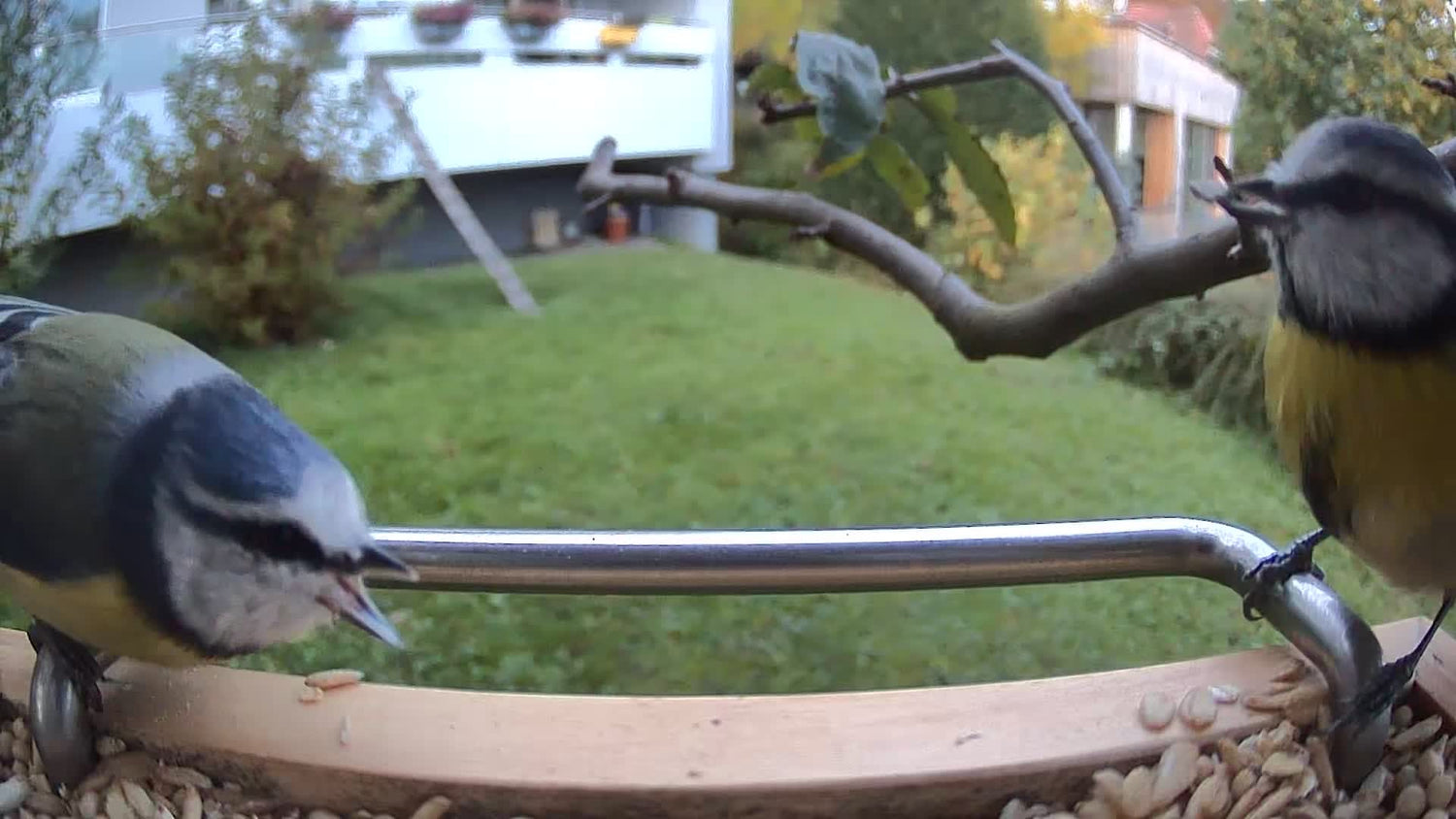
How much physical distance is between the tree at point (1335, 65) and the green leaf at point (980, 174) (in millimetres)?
229

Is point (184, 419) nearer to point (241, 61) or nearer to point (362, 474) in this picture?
point (362, 474)

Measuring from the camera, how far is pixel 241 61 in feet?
5.02

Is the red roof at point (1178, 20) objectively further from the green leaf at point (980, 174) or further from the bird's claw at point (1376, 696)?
the bird's claw at point (1376, 696)

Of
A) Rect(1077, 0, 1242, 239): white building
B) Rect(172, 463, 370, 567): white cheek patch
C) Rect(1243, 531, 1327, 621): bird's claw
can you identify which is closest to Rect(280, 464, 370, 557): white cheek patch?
Rect(172, 463, 370, 567): white cheek patch

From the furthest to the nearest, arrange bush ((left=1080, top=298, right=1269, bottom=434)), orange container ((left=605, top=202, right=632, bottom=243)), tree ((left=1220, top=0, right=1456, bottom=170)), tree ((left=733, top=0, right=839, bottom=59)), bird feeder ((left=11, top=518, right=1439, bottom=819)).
A: orange container ((left=605, top=202, right=632, bottom=243)) < tree ((left=733, top=0, right=839, bottom=59)) < bush ((left=1080, top=298, right=1269, bottom=434)) < tree ((left=1220, top=0, right=1456, bottom=170)) < bird feeder ((left=11, top=518, right=1439, bottom=819))

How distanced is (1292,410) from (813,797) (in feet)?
0.77

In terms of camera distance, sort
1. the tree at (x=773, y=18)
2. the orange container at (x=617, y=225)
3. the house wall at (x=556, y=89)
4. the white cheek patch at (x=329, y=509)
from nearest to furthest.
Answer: the white cheek patch at (x=329, y=509) → the tree at (x=773, y=18) → the house wall at (x=556, y=89) → the orange container at (x=617, y=225)

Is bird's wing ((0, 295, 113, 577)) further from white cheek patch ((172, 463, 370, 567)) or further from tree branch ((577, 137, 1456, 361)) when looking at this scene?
tree branch ((577, 137, 1456, 361))

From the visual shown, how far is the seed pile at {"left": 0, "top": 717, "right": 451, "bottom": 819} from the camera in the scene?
0.46 m

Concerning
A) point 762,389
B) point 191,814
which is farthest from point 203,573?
point 762,389

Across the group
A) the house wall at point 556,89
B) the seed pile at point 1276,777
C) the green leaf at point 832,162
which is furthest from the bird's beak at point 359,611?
the house wall at point 556,89

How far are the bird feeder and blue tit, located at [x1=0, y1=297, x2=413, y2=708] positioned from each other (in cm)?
9

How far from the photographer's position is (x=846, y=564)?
19.8 inches

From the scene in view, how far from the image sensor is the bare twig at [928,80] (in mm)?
877
